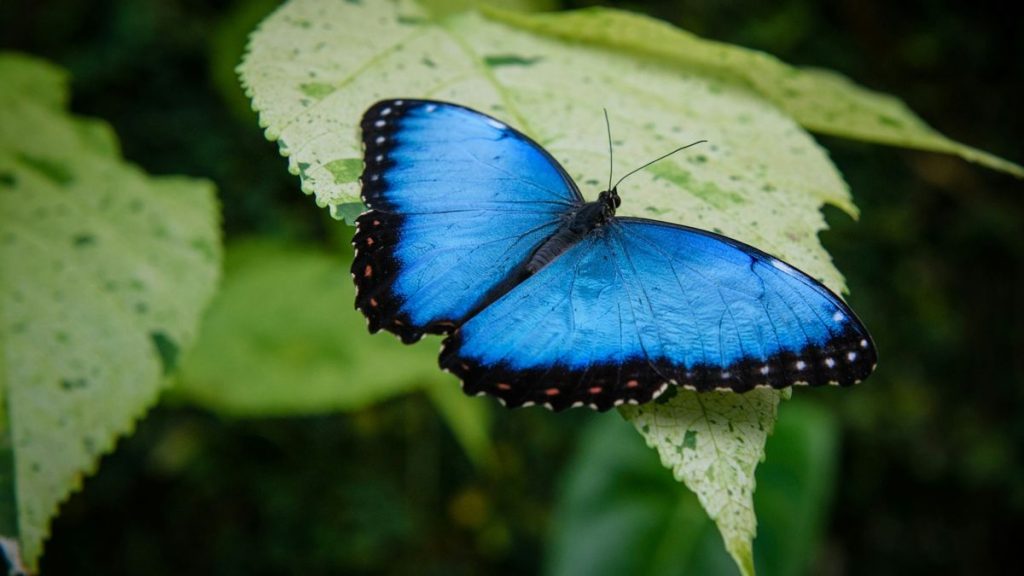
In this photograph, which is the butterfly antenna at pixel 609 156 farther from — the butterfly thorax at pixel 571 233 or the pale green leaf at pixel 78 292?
the pale green leaf at pixel 78 292

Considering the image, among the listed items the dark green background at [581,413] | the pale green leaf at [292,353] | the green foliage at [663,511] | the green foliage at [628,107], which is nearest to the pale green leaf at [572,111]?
the green foliage at [628,107]

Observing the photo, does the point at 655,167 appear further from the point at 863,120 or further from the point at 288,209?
the point at 288,209

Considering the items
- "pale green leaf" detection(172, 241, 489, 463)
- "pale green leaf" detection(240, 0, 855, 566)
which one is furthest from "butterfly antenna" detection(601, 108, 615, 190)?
"pale green leaf" detection(172, 241, 489, 463)

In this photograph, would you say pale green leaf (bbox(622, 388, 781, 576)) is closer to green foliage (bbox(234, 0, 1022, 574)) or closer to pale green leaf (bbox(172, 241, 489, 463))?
green foliage (bbox(234, 0, 1022, 574))

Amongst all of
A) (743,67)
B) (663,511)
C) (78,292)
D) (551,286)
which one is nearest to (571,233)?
(551,286)

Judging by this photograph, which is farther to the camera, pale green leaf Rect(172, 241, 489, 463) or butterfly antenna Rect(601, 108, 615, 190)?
pale green leaf Rect(172, 241, 489, 463)

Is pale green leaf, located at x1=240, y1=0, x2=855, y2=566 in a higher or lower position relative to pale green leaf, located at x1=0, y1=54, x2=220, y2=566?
higher
